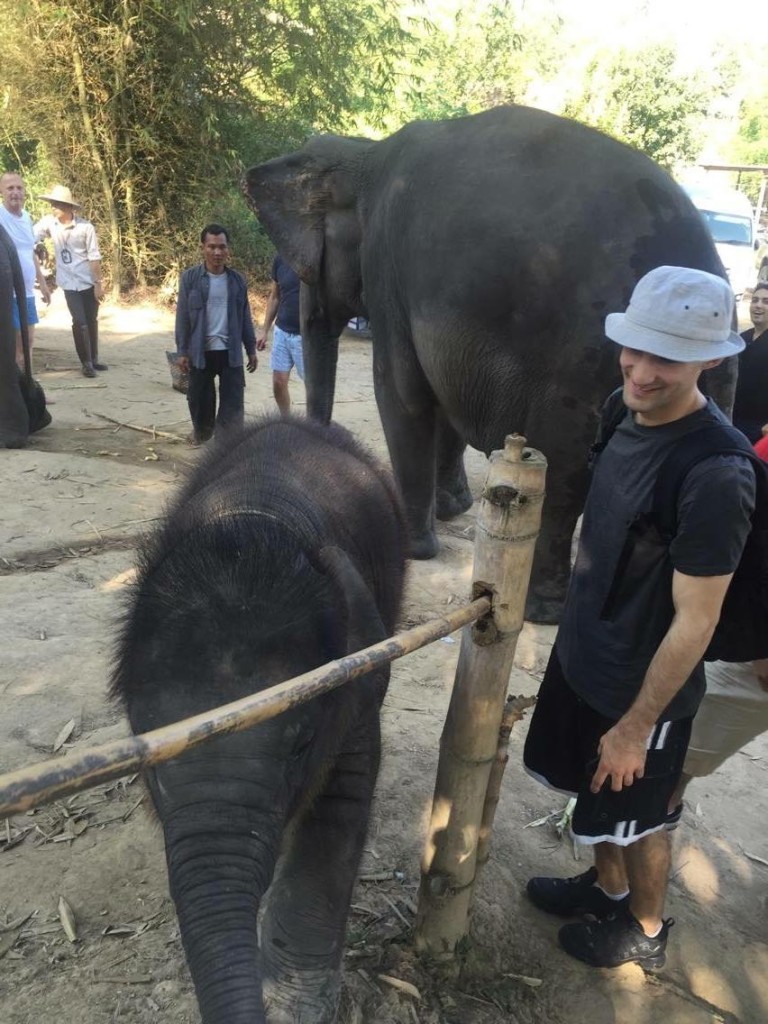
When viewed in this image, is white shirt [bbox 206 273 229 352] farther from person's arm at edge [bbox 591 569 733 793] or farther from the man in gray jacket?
Result: person's arm at edge [bbox 591 569 733 793]

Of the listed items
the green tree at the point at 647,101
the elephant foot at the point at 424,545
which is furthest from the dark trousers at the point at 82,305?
the green tree at the point at 647,101

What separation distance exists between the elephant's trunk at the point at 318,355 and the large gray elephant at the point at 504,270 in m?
0.56

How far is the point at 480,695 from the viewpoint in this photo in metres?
2.29

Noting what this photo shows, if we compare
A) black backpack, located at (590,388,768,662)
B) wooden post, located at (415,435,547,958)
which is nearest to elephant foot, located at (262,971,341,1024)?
wooden post, located at (415,435,547,958)

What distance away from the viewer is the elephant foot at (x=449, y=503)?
651cm

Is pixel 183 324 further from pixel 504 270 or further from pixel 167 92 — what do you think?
pixel 167 92

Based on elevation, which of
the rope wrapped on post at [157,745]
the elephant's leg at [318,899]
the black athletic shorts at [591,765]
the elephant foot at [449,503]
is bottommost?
the elephant foot at [449,503]

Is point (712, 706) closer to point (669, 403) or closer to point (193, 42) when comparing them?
point (669, 403)

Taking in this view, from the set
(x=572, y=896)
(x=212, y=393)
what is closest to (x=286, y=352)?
(x=212, y=393)

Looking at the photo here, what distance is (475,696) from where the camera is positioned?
A: 2291 mm

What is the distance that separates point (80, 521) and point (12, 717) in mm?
2463

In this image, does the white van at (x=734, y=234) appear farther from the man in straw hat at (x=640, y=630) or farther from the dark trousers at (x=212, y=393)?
the man in straw hat at (x=640, y=630)

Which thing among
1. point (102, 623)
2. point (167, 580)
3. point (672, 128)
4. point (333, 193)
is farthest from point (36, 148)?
point (672, 128)

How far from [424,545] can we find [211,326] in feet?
10.3
